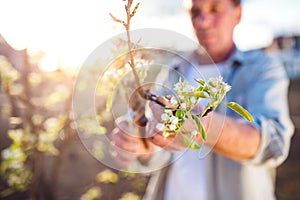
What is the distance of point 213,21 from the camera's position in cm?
109

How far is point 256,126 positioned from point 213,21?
253 millimetres

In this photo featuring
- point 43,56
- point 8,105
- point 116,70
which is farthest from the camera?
point 8,105

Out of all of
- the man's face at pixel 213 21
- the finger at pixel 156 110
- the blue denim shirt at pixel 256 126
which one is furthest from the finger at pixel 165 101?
the man's face at pixel 213 21

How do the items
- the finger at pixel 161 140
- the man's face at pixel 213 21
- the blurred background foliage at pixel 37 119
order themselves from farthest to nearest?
the blurred background foliage at pixel 37 119 → the man's face at pixel 213 21 → the finger at pixel 161 140

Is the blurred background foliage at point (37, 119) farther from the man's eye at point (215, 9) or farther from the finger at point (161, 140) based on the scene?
the finger at point (161, 140)

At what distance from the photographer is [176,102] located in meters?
0.45

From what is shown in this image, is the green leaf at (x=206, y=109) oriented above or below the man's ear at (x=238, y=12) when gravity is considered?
above

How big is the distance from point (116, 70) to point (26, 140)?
35.3 inches

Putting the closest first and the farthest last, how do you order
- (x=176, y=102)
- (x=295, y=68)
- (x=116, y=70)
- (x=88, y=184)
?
(x=176, y=102) → (x=116, y=70) → (x=88, y=184) → (x=295, y=68)

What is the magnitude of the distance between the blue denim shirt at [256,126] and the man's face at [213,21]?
49 millimetres

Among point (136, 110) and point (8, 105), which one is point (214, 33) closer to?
point (136, 110)

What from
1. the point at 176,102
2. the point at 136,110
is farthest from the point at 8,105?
the point at 176,102

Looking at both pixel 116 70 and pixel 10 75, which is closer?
pixel 116 70

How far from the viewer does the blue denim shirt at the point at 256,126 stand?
3.32ft
